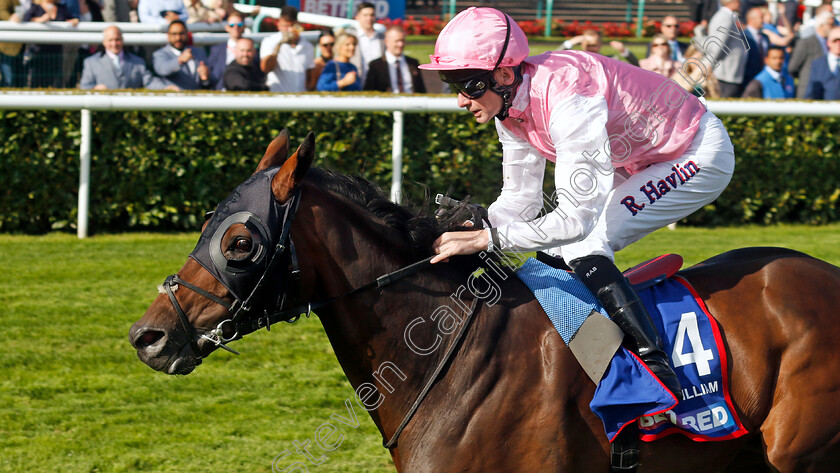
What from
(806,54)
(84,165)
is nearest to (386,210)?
(84,165)

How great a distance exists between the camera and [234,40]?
9211mm

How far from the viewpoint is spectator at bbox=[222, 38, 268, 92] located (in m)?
8.73

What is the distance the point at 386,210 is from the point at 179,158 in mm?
5220

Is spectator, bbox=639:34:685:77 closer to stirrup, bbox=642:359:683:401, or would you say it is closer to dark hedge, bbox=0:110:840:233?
dark hedge, bbox=0:110:840:233

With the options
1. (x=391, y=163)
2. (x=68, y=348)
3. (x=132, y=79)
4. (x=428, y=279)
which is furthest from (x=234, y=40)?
(x=428, y=279)

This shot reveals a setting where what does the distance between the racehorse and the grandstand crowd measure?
16.7 ft

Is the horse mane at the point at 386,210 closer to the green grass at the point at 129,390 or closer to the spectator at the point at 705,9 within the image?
the green grass at the point at 129,390

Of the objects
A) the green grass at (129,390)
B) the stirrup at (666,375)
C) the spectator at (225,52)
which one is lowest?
the green grass at (129,390)

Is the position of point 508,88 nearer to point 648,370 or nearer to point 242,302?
point 648,370

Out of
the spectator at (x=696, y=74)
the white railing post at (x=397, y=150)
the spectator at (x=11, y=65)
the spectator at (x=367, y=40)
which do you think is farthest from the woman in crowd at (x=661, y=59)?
the spectator at (x=11, y=65)

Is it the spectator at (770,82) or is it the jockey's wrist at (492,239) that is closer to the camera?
the jockey's wrist at (492,239)

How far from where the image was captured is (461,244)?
2771 millimetres

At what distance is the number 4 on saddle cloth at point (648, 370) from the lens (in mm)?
2736

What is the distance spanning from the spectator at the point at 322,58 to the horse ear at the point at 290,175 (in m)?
6.69
